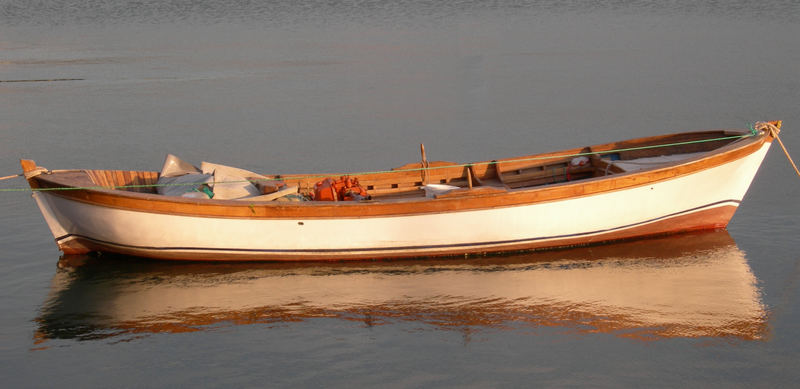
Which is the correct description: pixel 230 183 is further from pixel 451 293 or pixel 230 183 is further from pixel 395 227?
pixel 451 293

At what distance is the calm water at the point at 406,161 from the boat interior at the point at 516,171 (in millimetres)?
1246

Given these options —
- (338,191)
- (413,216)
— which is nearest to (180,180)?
(338,191)

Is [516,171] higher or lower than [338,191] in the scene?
higher

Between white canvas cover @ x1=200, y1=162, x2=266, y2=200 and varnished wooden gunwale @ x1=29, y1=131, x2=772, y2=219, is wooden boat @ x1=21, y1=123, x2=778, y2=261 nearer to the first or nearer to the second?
varnished wooden gunwale @ x1=29, y1=131, x2=772, y2=219

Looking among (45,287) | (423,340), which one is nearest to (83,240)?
(45,287)

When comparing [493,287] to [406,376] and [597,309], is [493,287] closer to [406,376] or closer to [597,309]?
[597,309]

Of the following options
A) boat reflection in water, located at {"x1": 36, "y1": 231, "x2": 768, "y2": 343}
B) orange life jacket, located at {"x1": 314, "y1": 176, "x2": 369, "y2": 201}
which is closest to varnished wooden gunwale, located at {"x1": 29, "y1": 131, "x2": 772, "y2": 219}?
orange life jacket, located at {"x1": 314, "y1": 176, "x2": 369, "y2": 201}

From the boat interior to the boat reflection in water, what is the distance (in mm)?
1201

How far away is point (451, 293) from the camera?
973cm

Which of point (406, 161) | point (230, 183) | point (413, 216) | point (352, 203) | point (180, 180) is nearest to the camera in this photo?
point (352, 203)

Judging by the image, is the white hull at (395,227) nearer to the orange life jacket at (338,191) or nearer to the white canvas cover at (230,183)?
the orange life jacket at (338,191)

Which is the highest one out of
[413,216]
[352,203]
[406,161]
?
[406,161]

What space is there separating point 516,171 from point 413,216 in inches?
94.0

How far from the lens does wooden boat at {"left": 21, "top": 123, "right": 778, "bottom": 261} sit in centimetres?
1027
